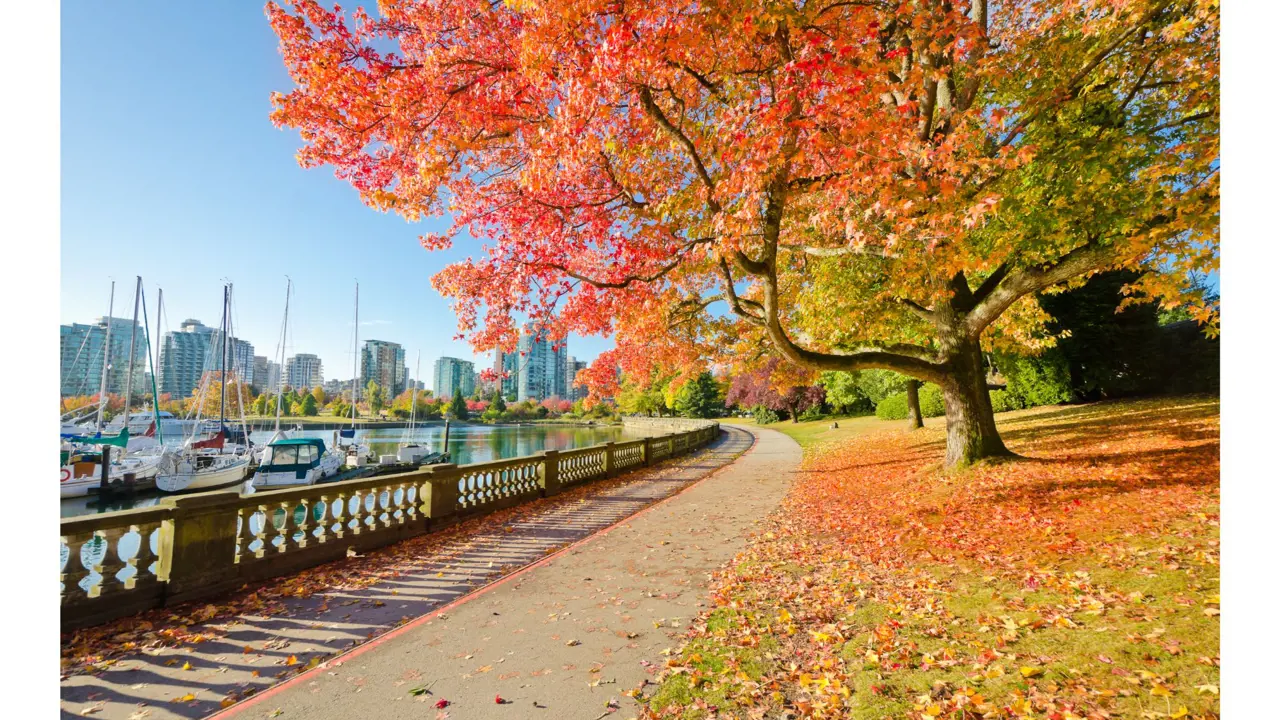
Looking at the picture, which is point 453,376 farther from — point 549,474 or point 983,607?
point 983,607

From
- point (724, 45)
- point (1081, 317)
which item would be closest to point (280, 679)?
point (724, 45)

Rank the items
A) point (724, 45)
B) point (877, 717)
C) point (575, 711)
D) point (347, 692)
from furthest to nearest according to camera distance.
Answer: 1. point (724, 45)
2. point (347, 692)
3. point (575, 711)
4. point (877, 717)

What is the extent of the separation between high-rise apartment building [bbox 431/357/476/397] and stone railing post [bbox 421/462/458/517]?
5517 inches

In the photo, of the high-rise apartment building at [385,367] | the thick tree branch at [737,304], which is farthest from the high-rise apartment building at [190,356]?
the high-rise apartment building at [385,367]

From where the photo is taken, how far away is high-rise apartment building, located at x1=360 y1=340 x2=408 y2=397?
10825 centimetres

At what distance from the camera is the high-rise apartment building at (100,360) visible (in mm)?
22375

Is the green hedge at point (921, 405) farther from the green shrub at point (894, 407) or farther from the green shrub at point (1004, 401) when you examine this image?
the green shrub at point (1004, 401)

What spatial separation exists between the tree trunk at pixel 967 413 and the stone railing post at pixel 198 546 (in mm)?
13140

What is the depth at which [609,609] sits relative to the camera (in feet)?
18.1

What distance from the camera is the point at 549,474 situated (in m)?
13.1

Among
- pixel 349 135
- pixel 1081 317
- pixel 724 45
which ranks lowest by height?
pixel 1081 317

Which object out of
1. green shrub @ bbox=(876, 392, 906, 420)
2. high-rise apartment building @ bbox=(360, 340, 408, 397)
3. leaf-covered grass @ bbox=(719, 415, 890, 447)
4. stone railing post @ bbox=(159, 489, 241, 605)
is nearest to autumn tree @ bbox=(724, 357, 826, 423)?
leaf-covered grass @ bbox=(719, 415, 890, 447)

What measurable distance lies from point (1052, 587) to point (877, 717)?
10.4ft
